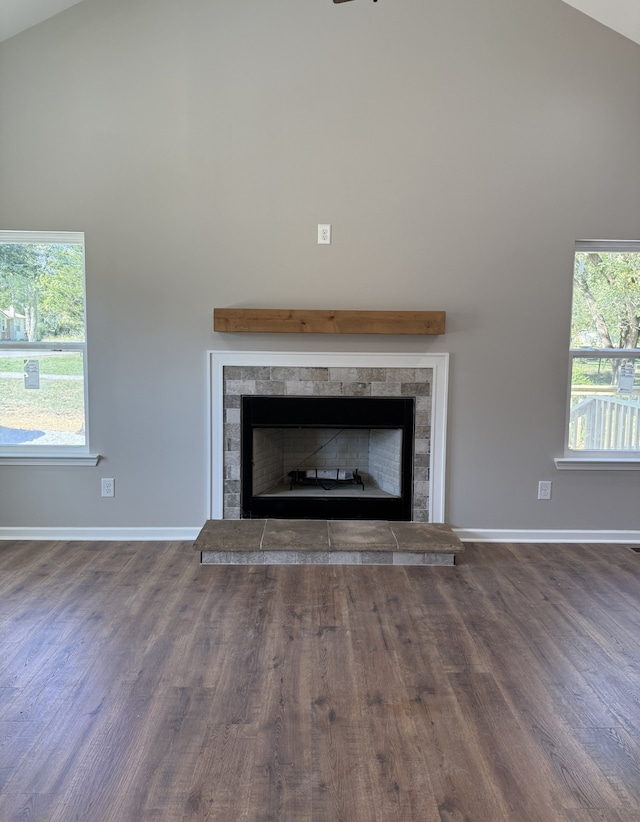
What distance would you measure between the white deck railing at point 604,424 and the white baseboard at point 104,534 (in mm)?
2652

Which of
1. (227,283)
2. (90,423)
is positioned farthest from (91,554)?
(227,283)

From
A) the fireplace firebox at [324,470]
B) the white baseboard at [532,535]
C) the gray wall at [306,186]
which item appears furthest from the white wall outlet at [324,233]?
the white baseboard at [532,535]

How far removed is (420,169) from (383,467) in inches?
78.1

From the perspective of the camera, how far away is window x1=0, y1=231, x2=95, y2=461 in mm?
3482

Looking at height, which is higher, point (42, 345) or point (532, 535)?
point (42, 345)

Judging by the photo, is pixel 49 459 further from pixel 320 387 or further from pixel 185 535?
pixel 320 387

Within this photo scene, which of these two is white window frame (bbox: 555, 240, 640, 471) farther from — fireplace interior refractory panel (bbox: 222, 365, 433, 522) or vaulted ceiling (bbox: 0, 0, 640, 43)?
vaulted ceiling (bbox: 0, 0, 640, 43)

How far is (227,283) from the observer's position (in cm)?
347

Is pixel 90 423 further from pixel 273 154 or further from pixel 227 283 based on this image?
pixel 273 154

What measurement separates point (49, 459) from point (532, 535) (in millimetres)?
3243

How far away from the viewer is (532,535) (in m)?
3.66

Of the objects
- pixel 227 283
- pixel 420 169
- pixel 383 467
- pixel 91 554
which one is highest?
pixel 420 169

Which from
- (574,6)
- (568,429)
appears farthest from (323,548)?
(574,6)

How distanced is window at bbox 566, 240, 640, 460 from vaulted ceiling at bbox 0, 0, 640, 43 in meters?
1.24
